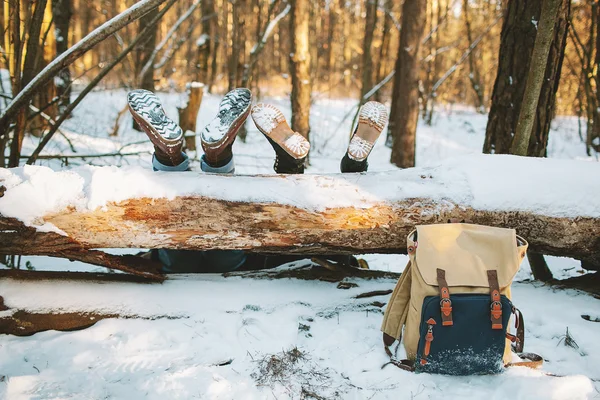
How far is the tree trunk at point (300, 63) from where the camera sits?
604cm

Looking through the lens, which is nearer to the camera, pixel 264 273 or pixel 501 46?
pixel 264 273

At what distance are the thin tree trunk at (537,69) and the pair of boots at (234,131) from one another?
3.50ft

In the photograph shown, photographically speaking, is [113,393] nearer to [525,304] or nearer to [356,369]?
[356,369]

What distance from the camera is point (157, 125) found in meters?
2.15

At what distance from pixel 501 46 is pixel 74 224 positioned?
10.7ft

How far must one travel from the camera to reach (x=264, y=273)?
95.2 inches

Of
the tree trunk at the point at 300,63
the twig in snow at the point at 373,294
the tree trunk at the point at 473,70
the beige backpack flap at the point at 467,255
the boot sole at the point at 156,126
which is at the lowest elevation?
the twig in snow at the point at 373,294

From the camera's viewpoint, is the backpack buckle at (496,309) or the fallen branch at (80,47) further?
the fallen branch at (80,47)

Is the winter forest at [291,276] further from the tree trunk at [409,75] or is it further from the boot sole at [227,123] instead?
the tree trunk at [409,75]

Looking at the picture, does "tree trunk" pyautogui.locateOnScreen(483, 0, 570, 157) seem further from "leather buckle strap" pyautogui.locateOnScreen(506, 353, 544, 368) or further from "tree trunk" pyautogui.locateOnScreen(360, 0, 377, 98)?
"tree trunk" pyautogui.locateOnScreen(360, 0, 377, 98)

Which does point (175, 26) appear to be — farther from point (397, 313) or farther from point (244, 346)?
point (397, 313)

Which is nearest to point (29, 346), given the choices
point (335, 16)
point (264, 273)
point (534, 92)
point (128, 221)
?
point (128, 221)

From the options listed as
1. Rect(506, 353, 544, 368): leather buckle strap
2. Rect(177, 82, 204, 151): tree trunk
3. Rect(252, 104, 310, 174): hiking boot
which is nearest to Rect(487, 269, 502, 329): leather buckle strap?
Rect(506, 353, 544, 368): leather buckle strap

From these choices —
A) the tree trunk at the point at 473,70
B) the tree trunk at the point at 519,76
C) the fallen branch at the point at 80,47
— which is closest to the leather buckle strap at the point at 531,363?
the tree trunk at the point at 519,76
